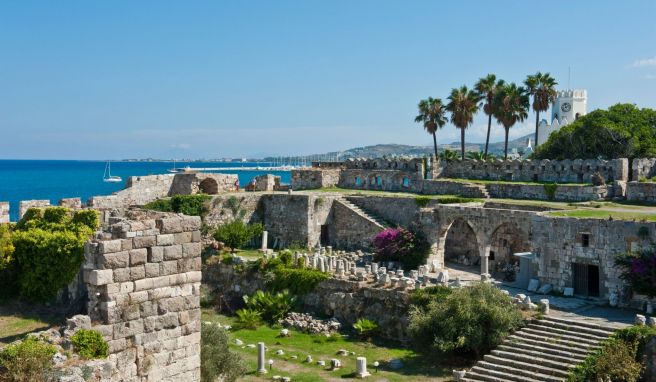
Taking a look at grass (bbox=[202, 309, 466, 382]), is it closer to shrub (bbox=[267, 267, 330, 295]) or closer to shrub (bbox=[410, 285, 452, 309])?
shrub (bbox=[410, 285, 452, 309])

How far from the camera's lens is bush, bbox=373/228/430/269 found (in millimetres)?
29906

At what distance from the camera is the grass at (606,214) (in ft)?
74.5

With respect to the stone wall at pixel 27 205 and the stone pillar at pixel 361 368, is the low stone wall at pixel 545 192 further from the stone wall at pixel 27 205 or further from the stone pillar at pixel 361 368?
the stone wall at pixel 27 205

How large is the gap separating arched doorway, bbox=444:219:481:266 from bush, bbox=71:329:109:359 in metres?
25.7

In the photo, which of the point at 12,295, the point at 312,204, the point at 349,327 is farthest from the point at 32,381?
the point at 312,204

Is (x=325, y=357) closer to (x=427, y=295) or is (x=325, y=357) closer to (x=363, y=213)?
(x=427, y=295)

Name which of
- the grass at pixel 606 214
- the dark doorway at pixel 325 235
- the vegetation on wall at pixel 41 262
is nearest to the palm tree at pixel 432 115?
the dark doorway at pixel 325 235

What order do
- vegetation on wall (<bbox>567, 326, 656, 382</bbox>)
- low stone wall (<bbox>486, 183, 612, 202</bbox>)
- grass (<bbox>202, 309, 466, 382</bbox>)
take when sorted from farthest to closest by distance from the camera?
low stone wall (<bbox>486, 183, 612, 202</bbox>)
grass (<bbox>202, 309, 466, 382</bbox>)
vegetation on wall (<bbox>567, 326, 656, 382</bbox>)

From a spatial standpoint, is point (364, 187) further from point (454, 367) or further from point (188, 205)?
point (454, 367)

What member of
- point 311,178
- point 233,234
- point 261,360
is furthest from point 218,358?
point 311,178

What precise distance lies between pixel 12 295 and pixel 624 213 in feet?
78.0

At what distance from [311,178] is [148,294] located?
31378 mm

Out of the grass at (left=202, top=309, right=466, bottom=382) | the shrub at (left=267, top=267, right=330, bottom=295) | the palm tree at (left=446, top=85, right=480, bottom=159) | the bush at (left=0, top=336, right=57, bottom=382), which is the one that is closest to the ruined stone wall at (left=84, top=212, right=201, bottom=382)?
the bush at (left=0, top=336, right=57, bottom=382)

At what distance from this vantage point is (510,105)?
42.9m
